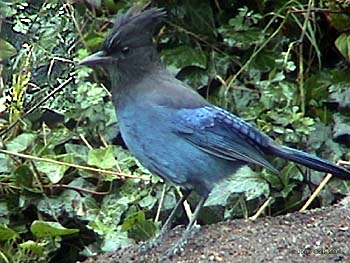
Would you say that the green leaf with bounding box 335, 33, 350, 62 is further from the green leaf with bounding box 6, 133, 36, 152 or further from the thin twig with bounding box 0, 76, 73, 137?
the green leaf with bounding box 6, 133, 36, 152

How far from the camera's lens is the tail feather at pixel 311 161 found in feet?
12.2

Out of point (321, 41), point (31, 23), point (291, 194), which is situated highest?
point (31, 23)

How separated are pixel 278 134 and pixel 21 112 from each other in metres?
1.15

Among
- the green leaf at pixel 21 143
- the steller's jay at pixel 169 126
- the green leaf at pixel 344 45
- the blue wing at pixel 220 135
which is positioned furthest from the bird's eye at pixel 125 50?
the green leaf at pixel 344 45

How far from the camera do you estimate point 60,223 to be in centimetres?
471

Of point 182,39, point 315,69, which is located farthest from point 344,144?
point 182,39

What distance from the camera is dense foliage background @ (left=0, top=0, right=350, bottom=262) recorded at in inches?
181

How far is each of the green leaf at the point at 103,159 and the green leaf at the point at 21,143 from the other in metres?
0.31

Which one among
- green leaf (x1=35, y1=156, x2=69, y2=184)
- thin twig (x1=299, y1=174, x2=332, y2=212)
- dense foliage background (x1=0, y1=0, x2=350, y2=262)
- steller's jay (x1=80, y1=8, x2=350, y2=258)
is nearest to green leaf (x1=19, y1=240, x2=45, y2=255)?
dense foliage background (x1=0, y1=0, x2=350, y2=262)

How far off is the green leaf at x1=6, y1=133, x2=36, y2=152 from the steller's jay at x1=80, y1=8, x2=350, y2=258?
3.55ft

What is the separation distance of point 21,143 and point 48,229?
0.52 m

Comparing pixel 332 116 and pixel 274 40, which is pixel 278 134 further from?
pixel 274 40

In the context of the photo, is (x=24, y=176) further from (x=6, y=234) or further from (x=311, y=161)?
(x=311, y=161)

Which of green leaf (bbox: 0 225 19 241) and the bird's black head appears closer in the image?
the bird's black head
